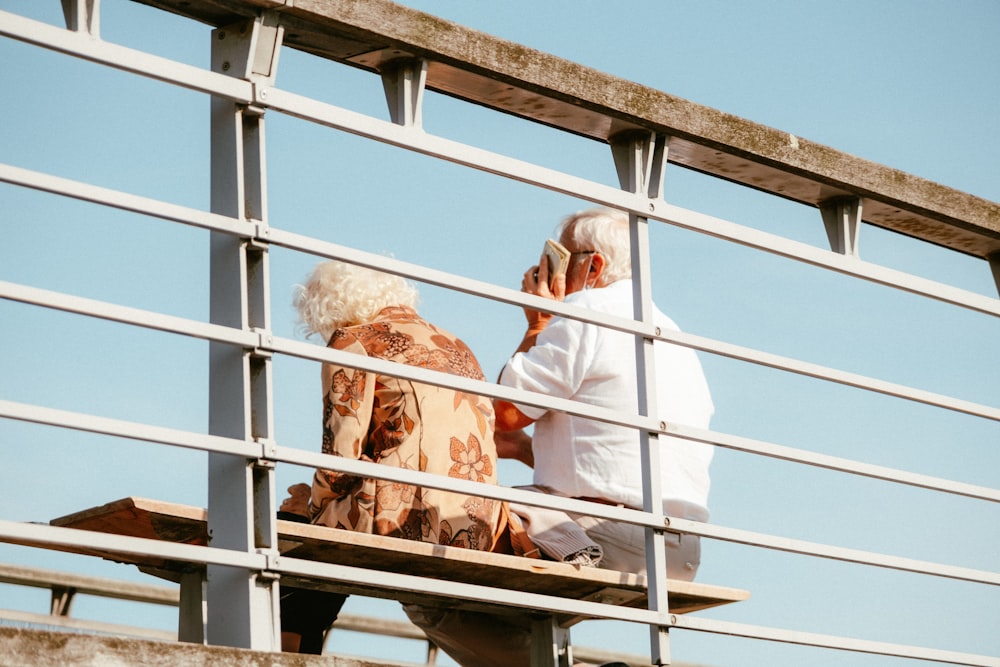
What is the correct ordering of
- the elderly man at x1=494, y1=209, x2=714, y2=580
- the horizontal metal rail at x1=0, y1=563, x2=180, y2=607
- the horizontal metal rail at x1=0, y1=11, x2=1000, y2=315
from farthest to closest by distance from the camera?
the horizontal metal rail at x1=0, y1=563, x2=180, y2=607, the elderly man at x1=494, y1=209, x2=714, y2=580, the horizontal metal rail at x1=0, y1=11, x2=1000, y2=315

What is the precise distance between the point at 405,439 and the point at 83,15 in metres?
1.62

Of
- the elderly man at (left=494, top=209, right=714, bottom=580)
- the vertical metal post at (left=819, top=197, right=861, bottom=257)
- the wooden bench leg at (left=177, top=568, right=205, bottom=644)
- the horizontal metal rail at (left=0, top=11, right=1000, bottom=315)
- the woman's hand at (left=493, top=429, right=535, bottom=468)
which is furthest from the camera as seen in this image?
the woman's hand at (left=493, top=429, right=535, bottom=468)

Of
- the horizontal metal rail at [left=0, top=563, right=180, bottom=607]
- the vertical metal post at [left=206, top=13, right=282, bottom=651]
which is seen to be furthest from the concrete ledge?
the horizontal metal rail at [left=0, top=563, right=180, bottom=607]

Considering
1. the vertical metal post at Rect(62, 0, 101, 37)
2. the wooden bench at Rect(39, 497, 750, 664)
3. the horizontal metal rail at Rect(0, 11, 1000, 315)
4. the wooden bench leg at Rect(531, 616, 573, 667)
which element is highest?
the vertical metal post at Rect(62, 0, 101, 37)

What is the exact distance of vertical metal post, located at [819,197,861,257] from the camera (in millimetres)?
3494

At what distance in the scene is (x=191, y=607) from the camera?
2844 millimetres

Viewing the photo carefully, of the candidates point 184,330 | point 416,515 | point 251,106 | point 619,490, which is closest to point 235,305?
point 184,330

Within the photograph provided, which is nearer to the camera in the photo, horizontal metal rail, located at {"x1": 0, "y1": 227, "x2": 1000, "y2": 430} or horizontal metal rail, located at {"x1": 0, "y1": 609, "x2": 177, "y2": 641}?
horizontal metal rail, located at {"x1": 0, "y1": 227, "x2": 1000, "y2": 430}

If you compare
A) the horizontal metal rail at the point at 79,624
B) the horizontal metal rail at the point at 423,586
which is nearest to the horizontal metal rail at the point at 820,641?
the horizontal metal rail at the point at 423,586

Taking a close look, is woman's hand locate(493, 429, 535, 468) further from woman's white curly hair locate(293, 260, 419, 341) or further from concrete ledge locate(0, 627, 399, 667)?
concrete ledge locate(0, 627, 399, 667)

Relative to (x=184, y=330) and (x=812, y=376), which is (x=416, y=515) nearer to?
(x=812, y=376)

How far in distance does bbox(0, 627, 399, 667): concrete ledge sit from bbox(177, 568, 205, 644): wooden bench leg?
22.7 inches

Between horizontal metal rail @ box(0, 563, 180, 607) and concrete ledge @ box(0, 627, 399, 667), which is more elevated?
horizontal metal rail @ box(0, 563, 180, 607)

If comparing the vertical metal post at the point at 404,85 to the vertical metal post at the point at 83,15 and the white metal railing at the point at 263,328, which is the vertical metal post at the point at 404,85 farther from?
the vertical metal post at the point at 83,15
